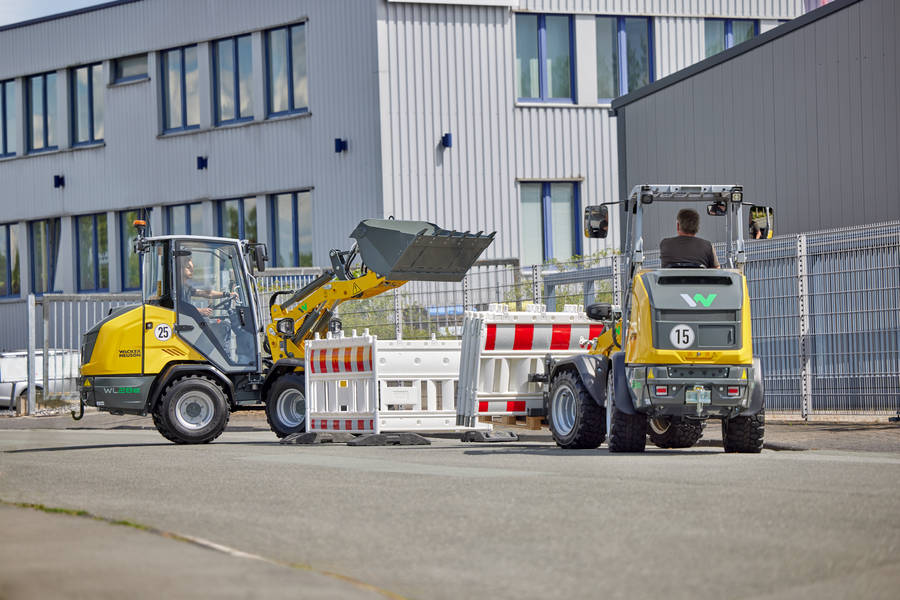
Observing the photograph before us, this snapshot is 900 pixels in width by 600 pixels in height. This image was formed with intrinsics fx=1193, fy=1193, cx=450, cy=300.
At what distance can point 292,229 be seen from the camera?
2916 cm

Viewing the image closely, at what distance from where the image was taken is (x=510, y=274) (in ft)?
61.9

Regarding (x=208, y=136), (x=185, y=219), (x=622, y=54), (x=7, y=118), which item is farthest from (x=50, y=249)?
(x=622, y=54)

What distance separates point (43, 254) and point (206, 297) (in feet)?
64.3

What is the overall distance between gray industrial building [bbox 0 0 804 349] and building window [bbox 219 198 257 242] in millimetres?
41

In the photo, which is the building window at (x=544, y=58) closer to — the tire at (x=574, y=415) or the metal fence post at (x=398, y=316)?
the metal fence post at (x=398, y=316)

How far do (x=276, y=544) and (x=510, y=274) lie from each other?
12.8 m

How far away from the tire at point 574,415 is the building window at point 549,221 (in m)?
15.6

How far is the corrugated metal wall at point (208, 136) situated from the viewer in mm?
27484

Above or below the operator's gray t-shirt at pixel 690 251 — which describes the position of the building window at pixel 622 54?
above

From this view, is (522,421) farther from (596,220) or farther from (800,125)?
(800,125)

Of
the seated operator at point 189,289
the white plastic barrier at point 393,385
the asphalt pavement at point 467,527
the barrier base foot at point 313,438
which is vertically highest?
the seated operator at point 189,289

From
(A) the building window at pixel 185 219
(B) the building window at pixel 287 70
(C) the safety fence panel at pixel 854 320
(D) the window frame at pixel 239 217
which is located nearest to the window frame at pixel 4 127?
(A) the building window at pixel 185 219

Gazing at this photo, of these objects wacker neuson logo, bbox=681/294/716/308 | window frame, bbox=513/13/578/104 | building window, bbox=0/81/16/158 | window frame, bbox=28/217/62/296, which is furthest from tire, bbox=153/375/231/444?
building window, bbox=0/81/16/158

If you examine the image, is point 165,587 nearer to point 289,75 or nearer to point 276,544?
point 276,544
